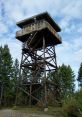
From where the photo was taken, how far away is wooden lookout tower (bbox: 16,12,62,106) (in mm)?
32531

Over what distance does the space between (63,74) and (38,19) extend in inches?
1062

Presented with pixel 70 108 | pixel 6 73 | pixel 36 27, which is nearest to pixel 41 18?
pixel 36 27

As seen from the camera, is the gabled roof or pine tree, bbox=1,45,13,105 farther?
pine tree, bbox=1,45,13,105

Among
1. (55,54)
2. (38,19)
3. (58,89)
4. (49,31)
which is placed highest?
(38,19)

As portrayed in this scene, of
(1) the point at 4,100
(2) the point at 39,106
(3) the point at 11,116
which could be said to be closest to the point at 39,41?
(2) the point at 39,106

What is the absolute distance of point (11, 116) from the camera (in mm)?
21172

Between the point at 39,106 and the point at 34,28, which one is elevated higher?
the point at 34,28

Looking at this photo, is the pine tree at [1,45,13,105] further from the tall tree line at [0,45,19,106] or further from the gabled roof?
the gabled roof

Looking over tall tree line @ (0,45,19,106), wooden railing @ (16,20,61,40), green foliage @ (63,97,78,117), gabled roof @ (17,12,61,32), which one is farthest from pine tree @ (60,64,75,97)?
green foliage @ (63,97,78,117)

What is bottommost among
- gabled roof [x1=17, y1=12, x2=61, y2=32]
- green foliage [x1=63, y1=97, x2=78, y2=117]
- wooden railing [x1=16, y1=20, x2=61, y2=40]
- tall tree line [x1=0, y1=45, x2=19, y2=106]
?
green foliage [x1=63, y1=97, x2=78, y2=117]

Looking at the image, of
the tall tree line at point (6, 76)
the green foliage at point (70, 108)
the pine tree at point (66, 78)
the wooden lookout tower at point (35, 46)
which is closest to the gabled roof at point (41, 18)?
the wooden lookout tower at point (35, 46)

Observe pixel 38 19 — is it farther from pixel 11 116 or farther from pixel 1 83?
pixel 1 83

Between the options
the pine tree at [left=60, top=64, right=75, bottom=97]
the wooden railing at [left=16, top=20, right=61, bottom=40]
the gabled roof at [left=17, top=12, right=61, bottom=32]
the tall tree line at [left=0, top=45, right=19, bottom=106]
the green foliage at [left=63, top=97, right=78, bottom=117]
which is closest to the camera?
the green foliage at [left=63, top=97, right=78, bottom=117]

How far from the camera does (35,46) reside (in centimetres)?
3547
